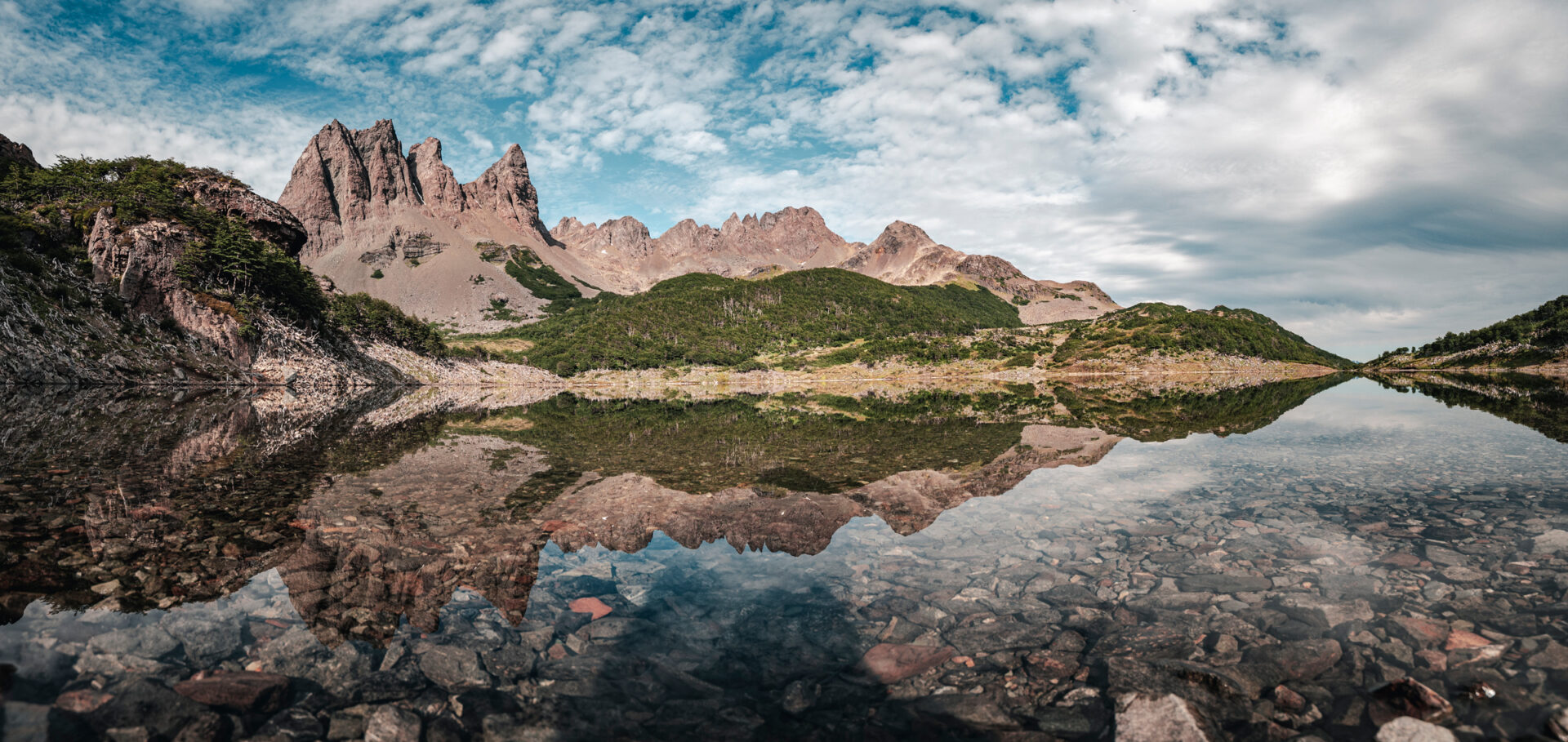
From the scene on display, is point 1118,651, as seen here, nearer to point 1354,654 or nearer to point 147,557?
point 1354,654

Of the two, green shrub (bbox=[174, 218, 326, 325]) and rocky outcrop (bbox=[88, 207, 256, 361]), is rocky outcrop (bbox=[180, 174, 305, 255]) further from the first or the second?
rocky outcrop (bbox=[88, 207, 256, 361])

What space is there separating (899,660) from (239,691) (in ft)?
25.1

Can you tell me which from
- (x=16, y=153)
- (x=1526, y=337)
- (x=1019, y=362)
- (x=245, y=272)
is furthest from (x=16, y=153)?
(x=1526, y=337)

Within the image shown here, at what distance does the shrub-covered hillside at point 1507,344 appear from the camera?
139125 mm

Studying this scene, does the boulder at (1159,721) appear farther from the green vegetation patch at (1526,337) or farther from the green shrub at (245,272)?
the green vegetation patch at (1526,337)

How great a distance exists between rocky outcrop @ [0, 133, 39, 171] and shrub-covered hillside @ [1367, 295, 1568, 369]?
1002ft

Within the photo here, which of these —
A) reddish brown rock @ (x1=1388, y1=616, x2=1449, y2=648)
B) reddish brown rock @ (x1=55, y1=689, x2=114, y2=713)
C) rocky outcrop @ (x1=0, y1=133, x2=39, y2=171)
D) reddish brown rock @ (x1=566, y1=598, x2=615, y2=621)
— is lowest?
reddish brown rock @ (x1=1388, y1=616, x2=1449, y2=648)

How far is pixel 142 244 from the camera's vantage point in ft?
248

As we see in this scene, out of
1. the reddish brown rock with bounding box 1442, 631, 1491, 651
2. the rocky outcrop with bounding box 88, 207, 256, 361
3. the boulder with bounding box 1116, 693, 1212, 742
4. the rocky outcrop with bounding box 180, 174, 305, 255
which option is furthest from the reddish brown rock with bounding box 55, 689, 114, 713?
the rocky outcrop with bounding box 180, 174, 305, 255

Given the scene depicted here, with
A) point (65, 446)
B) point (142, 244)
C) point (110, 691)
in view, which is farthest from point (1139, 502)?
point (142, 244)

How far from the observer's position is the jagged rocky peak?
92775mm

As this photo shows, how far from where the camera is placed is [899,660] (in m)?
7.64

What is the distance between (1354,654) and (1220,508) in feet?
28.7

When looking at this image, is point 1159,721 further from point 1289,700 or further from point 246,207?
point 246,207
